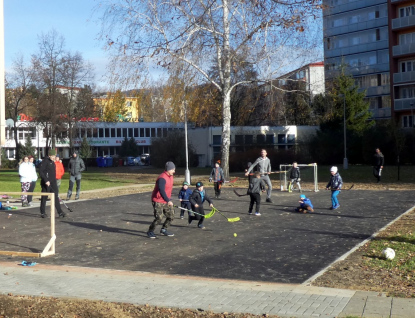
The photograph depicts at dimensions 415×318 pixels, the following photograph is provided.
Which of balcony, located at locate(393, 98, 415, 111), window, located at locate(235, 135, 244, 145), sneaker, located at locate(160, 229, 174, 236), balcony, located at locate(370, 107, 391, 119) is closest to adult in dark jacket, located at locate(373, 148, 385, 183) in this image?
sneaker, located at locate(160, 229, 174, 236)

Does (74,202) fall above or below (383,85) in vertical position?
below

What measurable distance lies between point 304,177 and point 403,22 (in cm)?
3449

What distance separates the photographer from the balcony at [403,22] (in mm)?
55406

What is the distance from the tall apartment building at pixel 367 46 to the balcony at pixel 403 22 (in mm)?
8554

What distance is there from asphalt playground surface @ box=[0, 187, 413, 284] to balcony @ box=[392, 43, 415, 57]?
39472mm

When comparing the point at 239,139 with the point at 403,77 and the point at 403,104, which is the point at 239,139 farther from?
the point at 403,77

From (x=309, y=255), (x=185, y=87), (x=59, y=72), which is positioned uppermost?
(x=59, y=72)

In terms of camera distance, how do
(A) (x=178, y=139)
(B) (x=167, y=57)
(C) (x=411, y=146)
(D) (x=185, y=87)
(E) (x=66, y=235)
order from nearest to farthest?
(E) (x=66, y=235) < (B) (x=167, y=57) < (D) (x=185, y=87) < (C) (x=411, y=146) < (A) (x=178, y=139)

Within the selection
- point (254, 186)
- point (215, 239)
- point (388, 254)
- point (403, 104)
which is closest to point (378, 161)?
point (254, 186)

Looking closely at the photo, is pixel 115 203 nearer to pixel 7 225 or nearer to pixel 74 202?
pixel 74 202

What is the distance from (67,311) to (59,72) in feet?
174

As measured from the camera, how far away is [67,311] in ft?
22.9

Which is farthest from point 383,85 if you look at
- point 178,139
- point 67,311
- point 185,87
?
point 67,311

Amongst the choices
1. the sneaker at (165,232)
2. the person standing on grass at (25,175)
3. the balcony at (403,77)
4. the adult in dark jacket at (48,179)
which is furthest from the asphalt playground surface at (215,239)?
the balcony at (403,77)
